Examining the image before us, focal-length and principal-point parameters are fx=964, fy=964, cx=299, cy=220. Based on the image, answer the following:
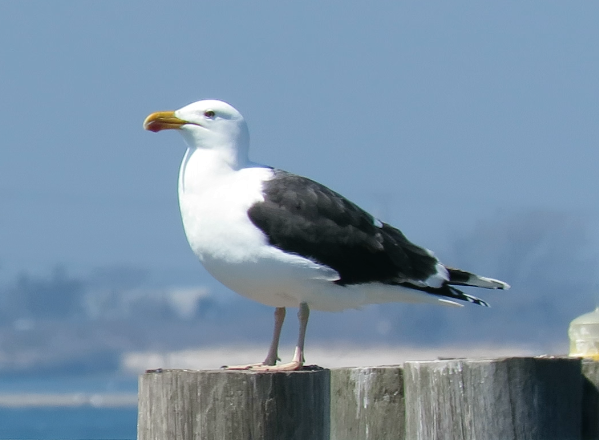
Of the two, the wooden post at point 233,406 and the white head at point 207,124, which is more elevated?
the white head at point 207,124

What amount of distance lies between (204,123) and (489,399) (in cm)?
288

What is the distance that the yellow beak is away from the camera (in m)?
6.61

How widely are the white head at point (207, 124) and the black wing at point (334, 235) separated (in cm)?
39

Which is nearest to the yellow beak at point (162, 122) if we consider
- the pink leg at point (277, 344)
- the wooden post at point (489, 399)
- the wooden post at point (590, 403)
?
the pink leg at point (277, 344)

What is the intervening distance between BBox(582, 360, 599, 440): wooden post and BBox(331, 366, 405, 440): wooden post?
1005 mm

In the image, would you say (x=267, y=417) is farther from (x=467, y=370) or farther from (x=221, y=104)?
(x=221, y=104)

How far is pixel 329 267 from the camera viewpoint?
20.3 ft

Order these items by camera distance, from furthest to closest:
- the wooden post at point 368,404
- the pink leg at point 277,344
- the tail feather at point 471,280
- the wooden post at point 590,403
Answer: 1. the tail feather at point 471,280
2. the pink leg at point 277,344
3. the wooden post at point 368,404
4. the wooden post at point 590,403

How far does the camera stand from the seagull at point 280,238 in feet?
19.5

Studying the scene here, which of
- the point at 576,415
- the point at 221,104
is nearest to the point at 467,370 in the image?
the point at 576,415

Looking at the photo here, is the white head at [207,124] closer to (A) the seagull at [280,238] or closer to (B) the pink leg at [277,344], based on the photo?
(A) the seagull at [280,238]

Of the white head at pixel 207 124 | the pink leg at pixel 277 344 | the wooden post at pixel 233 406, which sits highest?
the white head at pixel 207 124

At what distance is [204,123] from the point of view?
21.7 ft

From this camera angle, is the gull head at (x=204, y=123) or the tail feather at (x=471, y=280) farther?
the tail feather at (x=471, y=280)
